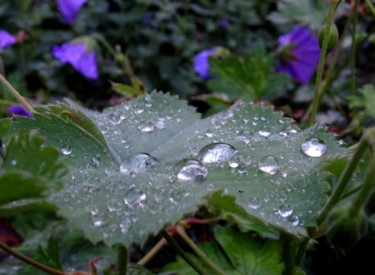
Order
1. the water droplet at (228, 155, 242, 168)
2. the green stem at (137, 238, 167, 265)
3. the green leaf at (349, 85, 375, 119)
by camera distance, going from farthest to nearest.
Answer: the green leaf at (349, 85, 375, 119), the green stem at (137, 238, 167, 265), the water droplet at (228, 155, 242, 168)

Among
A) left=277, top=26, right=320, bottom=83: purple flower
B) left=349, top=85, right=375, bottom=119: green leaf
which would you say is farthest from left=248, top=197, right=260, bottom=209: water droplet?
left=277, top=26, right=320, bottom=83: purple flower

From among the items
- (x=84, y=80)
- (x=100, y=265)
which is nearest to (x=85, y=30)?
(x=84, y=80)

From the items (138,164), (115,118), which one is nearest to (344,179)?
(138,164)

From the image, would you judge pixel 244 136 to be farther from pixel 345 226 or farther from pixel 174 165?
pixel 345 226

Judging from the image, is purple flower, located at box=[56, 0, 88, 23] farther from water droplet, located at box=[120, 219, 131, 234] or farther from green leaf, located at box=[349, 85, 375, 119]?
water droplet, located at box=[120, 219, 131, 234]

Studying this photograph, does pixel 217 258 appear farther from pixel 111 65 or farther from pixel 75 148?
pixel 111 65

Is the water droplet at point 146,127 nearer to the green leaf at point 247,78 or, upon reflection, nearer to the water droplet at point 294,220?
the water droplet at point 294,220

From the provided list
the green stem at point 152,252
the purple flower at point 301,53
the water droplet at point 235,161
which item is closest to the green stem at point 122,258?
the water droplet at point 235,161

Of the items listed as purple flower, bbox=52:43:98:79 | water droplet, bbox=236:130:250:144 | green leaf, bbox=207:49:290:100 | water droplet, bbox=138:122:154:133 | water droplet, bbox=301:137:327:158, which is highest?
water droplet, bbox=301:137:327:158
